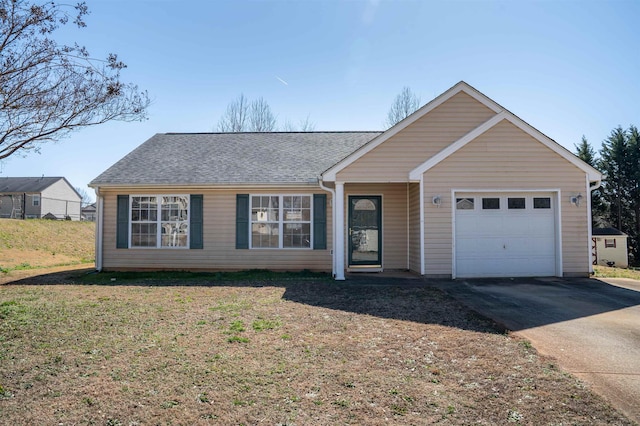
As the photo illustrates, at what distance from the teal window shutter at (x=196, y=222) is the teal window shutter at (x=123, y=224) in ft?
6.72

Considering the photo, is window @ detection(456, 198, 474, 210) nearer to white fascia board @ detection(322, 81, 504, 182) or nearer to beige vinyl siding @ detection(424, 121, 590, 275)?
beige vinyl siding @ detection(424, 121, 590, 275)

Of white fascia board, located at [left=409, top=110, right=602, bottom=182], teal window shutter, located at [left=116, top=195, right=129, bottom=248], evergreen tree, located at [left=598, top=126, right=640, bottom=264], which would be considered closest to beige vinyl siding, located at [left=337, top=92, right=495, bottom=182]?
white fascia board, located at [left=409, top=110, right=602, bottom=182]

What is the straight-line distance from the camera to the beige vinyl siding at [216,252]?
1168 centimetres

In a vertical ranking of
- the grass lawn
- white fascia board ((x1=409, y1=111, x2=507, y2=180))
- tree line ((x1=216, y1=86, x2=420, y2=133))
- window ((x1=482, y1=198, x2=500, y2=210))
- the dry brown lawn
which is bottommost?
the grass lawn

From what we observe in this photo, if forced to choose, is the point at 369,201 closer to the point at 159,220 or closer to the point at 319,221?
the point at 319,221

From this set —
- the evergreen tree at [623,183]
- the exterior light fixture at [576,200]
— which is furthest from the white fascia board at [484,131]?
the evergreen tree at [623,183]

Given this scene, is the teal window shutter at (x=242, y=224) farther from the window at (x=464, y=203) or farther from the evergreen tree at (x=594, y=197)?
the evergreen tree at (x=594, y=197)

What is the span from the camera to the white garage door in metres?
10.0

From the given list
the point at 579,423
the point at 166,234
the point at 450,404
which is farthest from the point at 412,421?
the point at 166,234

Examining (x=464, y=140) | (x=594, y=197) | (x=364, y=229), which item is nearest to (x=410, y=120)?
(x=464, y=140)

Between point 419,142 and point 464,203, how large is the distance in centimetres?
199

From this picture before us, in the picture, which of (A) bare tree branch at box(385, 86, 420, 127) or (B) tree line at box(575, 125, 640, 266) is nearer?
(B) tree line at box(575, 125, 640, 266)

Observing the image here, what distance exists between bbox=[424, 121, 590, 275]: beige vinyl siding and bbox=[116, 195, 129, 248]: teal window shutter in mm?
8947

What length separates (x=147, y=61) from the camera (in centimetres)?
918
